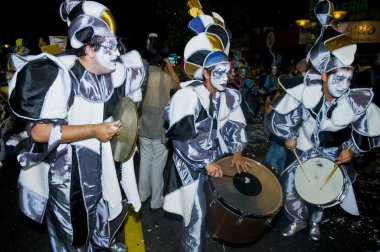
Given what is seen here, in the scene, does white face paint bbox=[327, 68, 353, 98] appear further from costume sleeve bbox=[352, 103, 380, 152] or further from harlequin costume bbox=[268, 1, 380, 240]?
costume sleeve bbox=[352, 103, 380, 152]

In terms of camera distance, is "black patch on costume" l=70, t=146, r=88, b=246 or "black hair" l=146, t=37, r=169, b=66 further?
"black hair" l=146, t=37, r=169, b=66

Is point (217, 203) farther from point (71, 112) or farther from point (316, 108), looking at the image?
point (316, 108)

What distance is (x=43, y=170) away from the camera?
2.37 metres

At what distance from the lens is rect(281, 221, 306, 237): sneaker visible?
3.65m

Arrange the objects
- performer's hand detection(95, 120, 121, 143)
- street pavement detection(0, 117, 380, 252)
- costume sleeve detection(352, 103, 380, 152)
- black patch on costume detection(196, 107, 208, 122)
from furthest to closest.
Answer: street pavement detection(0, 117, 380, 252)
costume sleeve detection(352, 103, 380, 152)
black patch on costume detection(196, 107, 208, 122)
performer's hand detection(95, 120, 121, 143)

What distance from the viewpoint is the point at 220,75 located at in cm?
268

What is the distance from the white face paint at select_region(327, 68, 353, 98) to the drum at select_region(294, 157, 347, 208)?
0.70m

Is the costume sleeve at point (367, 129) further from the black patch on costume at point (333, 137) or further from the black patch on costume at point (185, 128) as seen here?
the black patch on costume at point (185, 128)

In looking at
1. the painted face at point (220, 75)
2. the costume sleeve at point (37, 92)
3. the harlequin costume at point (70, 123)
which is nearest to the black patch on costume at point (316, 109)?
the painted face at point (220, 75)

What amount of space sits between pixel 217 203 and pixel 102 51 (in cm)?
143

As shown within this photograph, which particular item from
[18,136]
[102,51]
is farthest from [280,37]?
[102,51]

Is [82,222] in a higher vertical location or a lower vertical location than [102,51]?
lower

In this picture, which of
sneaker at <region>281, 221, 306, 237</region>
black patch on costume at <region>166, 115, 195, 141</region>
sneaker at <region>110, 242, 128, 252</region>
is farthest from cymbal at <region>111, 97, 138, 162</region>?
sneaker at <region>281, 221, 306, 237</region>

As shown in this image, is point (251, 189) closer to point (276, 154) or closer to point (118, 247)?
point (118, 247)
